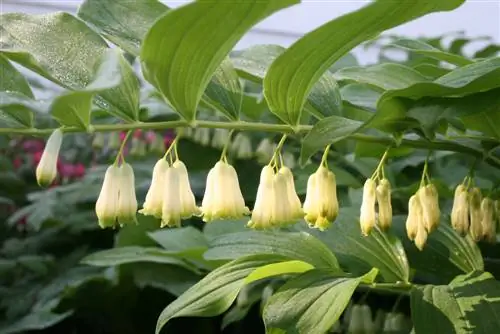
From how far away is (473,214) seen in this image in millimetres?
899

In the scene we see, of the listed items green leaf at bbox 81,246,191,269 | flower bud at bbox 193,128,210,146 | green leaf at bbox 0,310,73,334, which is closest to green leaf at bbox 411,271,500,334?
green leaf at bbox 81,246,191,269

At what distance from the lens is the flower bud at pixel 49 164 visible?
30.0 inches

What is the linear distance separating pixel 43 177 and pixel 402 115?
0.40 meters

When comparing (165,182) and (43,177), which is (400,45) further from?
(43,177)

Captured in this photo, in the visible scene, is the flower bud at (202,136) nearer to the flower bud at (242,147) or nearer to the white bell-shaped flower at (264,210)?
the flower bud at (242,147)

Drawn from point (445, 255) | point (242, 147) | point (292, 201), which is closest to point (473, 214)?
point (445, 255)

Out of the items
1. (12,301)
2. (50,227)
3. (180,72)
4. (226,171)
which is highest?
(180,72)

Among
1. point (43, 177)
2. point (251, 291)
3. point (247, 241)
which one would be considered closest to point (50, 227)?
point (251, 291)

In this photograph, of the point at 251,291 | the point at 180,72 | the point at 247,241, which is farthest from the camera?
the point at 251,291

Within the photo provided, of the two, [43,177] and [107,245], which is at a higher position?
[43,177]

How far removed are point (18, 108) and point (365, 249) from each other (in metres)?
0.53

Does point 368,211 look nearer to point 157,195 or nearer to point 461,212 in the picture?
point 461,212

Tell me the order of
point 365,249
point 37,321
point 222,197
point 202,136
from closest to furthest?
point 222,197 → point 365,249 → point 37,321 → point 202,136

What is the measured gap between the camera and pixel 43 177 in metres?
0.76
